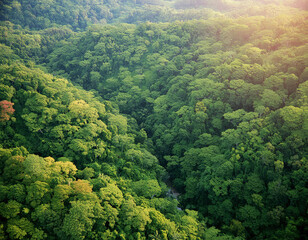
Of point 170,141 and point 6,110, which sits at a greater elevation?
point 6,110

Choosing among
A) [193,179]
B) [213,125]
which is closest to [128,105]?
[213,125]

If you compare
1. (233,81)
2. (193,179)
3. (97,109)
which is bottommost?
(193,179)

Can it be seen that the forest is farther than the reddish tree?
No

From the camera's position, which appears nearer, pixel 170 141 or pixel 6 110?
pixel 6 110

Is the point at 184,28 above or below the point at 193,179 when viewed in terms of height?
above

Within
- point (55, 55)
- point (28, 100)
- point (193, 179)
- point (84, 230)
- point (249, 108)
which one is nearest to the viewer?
point (84, 230)

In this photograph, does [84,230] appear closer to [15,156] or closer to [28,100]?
[15,156]
